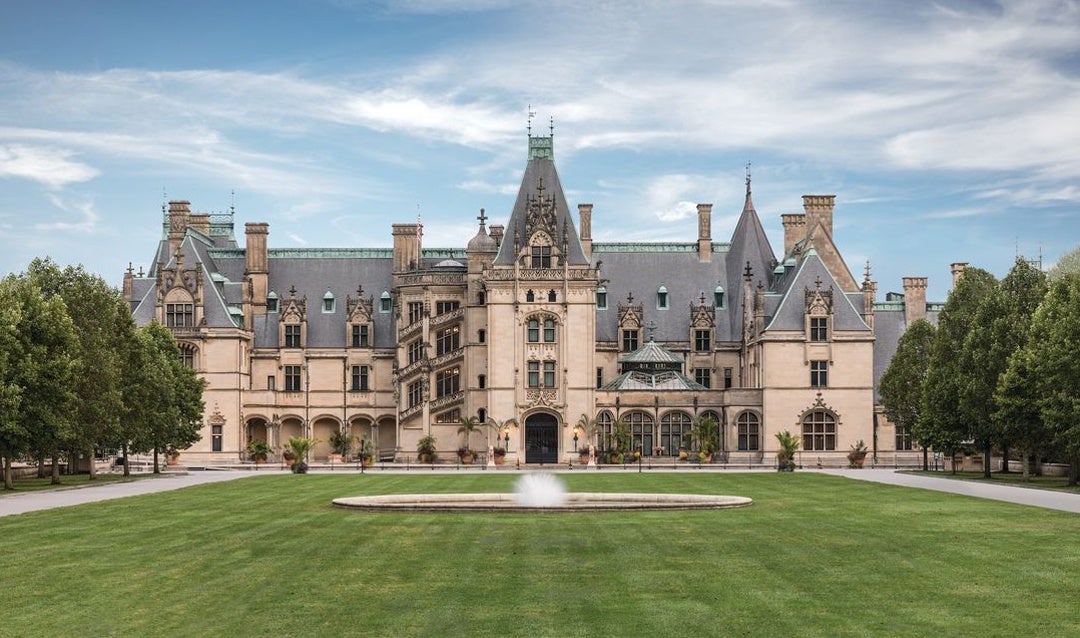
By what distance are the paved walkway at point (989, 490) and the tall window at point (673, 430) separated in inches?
938

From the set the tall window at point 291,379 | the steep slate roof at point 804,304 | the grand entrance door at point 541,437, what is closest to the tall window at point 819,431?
the steep slate roof at point 804,304

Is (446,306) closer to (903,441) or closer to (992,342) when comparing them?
(903,441)

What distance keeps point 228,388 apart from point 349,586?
259ft

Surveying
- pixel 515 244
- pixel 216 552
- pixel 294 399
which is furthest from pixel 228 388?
pixel 216 552

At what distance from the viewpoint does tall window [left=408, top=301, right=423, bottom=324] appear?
105 meters

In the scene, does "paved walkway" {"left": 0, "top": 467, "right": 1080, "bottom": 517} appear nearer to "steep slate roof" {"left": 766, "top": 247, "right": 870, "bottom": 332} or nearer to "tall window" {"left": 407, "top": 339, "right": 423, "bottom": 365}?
"steep slate roof" {"left": 766, "top": 247, "right": 870, "bottom": 332}

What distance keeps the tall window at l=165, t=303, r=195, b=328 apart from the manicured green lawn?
59495 mm

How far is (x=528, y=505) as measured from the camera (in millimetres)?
44625

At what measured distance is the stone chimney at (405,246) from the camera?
110 metres

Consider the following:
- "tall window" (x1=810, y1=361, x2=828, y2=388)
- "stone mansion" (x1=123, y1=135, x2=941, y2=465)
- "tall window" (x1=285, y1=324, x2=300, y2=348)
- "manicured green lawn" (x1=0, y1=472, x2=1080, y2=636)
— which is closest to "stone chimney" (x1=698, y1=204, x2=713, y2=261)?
"stone mansion" (x1=123, y1=135, x2=941, y2=465)

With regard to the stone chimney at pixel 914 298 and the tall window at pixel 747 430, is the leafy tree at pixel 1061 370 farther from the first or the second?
the stone chimney at pixel 914 298

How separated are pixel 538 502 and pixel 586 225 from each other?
6480 cm

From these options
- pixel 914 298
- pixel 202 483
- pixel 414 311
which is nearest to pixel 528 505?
pixel 202 483

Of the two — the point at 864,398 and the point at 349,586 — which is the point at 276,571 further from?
the point at 864,398
